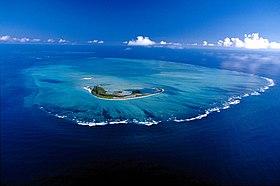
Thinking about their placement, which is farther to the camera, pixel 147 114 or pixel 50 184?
pixel 147 114

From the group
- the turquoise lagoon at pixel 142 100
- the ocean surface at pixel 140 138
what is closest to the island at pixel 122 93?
the turquoise lagoon at pixel 142 100

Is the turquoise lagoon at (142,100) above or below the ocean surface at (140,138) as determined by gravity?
above

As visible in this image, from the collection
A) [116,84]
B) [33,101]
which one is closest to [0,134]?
[33,101]

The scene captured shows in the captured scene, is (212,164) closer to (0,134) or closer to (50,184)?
(50,184)

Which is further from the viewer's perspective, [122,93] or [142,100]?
[122,93]

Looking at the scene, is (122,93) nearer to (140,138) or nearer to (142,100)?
(142,100)

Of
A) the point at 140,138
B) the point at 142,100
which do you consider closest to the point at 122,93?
the point at 142,100

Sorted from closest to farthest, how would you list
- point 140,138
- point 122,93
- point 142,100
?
point 140,138 → point 142,100 → point 122,93

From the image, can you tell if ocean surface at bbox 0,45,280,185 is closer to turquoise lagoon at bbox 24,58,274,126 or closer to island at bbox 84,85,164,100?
turquoise lagoon at bbox 24,58,274,126

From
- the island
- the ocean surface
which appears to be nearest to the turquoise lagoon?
the ocean surface

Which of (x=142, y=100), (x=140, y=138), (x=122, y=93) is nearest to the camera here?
(x=140, y=138)

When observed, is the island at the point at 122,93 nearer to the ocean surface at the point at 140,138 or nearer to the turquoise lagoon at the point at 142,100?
the turquoise lagoon at the point at 142,100
